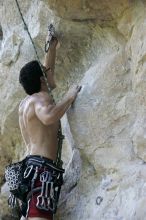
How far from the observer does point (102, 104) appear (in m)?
3.55

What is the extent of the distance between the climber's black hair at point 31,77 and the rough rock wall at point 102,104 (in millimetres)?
291

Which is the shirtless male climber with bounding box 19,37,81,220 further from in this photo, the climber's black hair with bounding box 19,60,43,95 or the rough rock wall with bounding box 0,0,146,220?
the rough rock wall with bounding box 0,0,146,220

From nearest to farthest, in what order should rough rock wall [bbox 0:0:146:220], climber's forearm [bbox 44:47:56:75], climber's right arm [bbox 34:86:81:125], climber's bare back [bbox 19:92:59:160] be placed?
rough rock wall [bbox 0:0:146:220] < climber's right arm [bbox 34:86:81:125] < climber's bare back [bbox 19:92:59:160] < climber's forearm [bbox 44:47:56:75]

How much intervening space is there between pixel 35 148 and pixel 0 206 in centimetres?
91

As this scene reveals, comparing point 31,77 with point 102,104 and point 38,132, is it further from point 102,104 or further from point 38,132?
point 102,104

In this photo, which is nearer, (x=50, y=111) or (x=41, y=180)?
(x=50, y=111)

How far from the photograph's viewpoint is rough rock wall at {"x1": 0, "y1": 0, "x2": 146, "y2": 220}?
3.29 meters

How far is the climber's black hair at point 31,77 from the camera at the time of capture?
3.61 meters

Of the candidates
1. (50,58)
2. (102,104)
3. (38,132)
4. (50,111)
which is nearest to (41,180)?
(38,132)

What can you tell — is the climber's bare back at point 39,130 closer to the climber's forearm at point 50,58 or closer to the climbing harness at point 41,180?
the climbing harness at point 41,180

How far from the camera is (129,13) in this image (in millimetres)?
3414

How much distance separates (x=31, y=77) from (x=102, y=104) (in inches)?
19.6

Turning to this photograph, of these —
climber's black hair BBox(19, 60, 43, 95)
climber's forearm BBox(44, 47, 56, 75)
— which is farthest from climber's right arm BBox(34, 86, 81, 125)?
climber's forearm BBox(44, 47, 56, 75)

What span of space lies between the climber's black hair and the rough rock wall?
0.29 m
